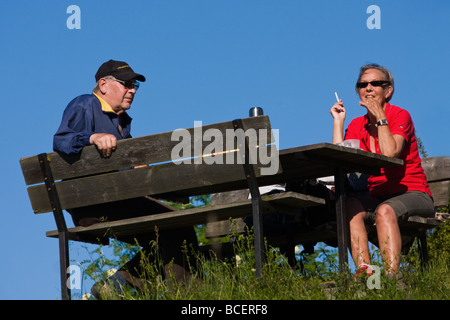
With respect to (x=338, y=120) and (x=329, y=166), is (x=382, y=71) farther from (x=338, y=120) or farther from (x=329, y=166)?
(x=329, y=166)

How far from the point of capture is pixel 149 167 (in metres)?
5.70

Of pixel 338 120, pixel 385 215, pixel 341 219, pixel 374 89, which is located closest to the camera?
pixel 341 219

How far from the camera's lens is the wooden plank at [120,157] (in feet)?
18.0

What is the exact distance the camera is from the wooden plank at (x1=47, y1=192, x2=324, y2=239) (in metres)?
5.62

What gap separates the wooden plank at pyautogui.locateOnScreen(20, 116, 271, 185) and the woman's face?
204cm

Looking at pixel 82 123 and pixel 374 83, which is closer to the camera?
pixel 82 123

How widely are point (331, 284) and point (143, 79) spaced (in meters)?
2.47

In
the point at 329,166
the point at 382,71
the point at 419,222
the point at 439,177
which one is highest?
the point at 382,71

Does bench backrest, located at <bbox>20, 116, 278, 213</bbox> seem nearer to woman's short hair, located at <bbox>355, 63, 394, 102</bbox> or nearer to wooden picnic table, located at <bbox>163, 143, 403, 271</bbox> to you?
wooden picnic table, located at <bbox>163, 143, 403, 271</bbox>

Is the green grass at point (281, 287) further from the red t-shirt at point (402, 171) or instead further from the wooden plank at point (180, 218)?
the red t-shirt at point (402, 171)

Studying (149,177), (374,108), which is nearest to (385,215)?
(374,108)

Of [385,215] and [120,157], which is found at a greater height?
[120,157]

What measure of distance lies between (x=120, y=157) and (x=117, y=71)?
4.21 feet

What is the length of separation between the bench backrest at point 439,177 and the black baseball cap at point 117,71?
302cm
